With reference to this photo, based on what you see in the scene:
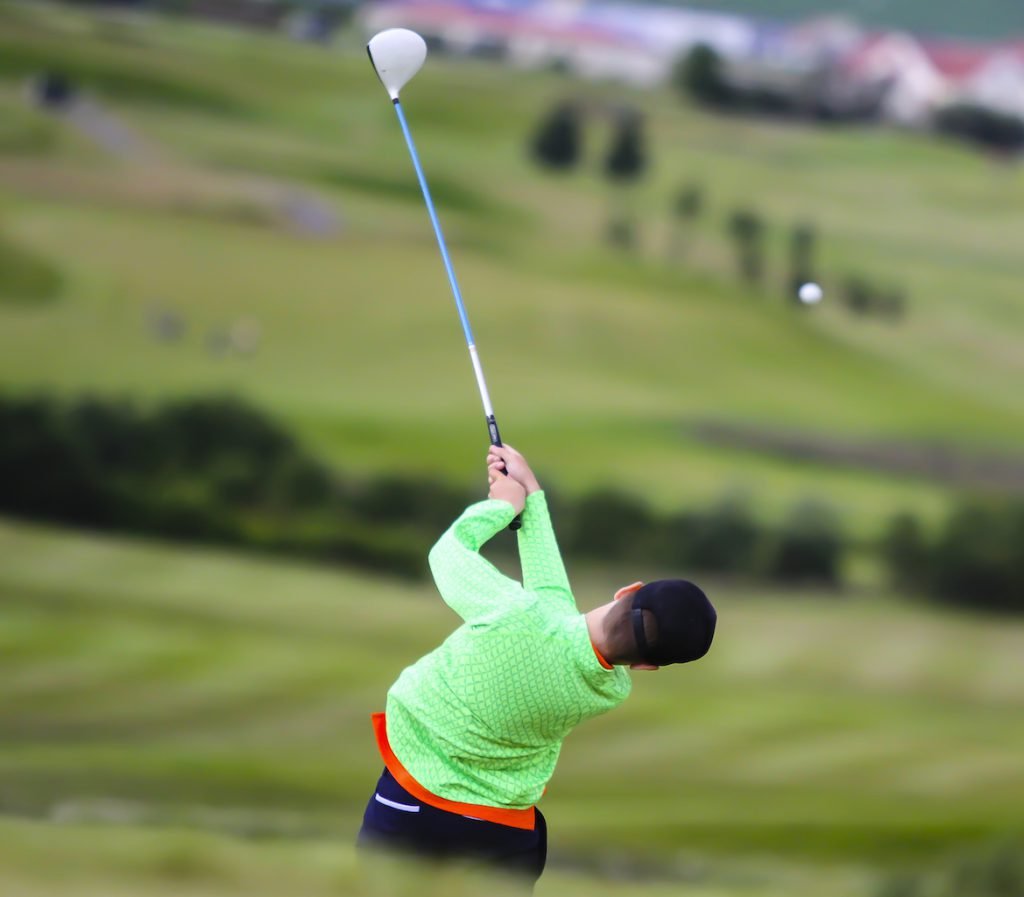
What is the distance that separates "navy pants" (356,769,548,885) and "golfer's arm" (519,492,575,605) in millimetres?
456

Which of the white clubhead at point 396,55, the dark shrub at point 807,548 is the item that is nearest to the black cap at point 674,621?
the white clubhead at point 396,55

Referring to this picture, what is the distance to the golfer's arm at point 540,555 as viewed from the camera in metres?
2.96

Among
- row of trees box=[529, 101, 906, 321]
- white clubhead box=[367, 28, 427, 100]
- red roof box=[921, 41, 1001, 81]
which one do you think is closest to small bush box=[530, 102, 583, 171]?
row of trees box=[529, 101, 906, 321]

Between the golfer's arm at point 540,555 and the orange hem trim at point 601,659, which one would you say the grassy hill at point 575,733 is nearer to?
the golfer's arm at point 540,555

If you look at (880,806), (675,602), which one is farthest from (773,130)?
(675,602)

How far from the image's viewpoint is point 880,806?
33.5 ft

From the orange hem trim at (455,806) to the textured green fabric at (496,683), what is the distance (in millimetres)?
13

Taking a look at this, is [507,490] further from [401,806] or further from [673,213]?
[673,213]

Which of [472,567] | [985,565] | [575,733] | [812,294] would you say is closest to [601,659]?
[472,567]

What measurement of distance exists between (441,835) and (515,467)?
74cm

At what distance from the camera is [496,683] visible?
2.78 metres

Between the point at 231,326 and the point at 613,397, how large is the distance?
3385mm

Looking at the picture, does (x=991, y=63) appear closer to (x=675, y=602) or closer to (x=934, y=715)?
(x=934, y=715)

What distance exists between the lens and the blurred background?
12609 mm
